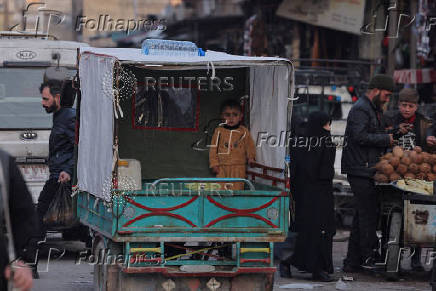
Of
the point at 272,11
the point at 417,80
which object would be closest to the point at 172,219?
the point at 417,80

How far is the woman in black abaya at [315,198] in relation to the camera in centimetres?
1138

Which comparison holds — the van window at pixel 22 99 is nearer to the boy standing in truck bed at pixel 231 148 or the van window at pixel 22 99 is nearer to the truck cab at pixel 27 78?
the truck cab at pixel 27 78

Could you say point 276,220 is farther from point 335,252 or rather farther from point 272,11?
point 272,11

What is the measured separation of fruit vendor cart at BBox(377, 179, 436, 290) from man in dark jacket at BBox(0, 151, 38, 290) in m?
6.48

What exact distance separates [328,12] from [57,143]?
61.3 feet

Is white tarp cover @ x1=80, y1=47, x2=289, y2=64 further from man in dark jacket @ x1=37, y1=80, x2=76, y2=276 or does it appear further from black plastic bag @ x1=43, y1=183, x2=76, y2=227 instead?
black plastic bag @ x1=43, y1=183, x2=76, y2=227

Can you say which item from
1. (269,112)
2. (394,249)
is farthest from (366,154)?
(269,112)

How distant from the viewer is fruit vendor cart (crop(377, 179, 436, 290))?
37.3ft

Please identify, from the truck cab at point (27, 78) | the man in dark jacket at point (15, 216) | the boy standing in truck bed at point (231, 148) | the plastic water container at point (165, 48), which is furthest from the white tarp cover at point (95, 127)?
the man in dark jacket at point (15, 216)

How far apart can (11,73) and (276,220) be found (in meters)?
5.82

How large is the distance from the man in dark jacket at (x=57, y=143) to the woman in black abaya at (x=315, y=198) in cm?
246

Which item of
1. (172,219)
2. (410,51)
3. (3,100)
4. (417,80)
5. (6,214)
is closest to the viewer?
(6,214)

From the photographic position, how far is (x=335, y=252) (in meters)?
14.2

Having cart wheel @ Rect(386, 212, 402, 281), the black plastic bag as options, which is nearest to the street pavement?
cart wheel @ Rect(386, 212, 402, 281)
